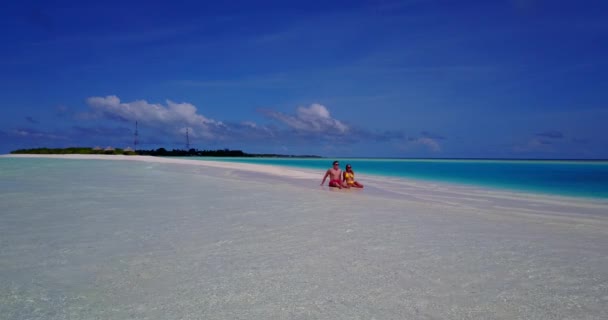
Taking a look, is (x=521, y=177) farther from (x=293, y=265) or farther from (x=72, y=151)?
(x=72, y=151)

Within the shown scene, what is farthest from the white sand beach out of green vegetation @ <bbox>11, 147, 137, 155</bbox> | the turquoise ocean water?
green vegetation @ <bbox>11, 147, 137, 155</bbox>

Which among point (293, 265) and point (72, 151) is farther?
point (72, 151)

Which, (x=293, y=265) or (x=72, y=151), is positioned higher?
(x=72, y=151)

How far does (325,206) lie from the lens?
10.1 metres

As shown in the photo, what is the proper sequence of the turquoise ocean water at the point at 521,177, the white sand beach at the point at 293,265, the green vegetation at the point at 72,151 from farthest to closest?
the green vegetation at the point at 72,151
the turquoise ocean water at the point at 521,177
the white sand beach at the point at 293,265

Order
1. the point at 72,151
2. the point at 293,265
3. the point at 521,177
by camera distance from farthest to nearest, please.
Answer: the point at 72,151 < the point at 521,177 < the point at 293,265

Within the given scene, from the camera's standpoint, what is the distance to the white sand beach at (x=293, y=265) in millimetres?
3404

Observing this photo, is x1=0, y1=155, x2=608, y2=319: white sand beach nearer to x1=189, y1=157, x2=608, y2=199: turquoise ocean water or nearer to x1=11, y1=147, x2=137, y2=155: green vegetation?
x1=189, y1=157, x2=608, y2=199: turquoise ocean water

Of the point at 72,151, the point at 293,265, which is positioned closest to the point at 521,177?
the point at 293,265

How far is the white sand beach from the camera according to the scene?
11.2 ft

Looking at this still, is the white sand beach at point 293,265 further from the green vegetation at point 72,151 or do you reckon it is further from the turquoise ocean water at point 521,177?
the green vegetation at point 72,151

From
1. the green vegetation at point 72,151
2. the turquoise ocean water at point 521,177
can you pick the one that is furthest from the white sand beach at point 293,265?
the green vegetation at point 72,151

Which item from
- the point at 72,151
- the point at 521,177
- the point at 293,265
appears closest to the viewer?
the point at 293,265

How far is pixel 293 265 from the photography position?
4645mm
